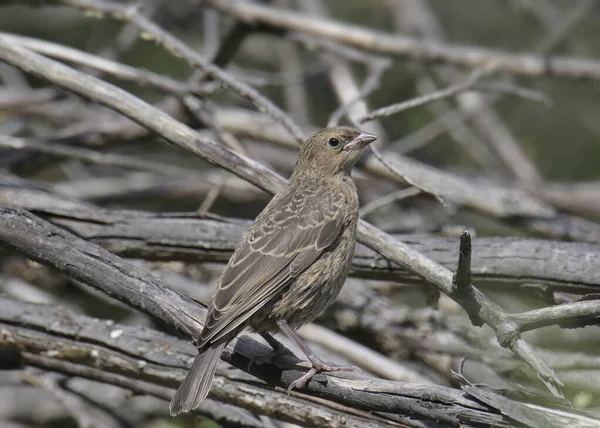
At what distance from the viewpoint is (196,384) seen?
381 centimetres

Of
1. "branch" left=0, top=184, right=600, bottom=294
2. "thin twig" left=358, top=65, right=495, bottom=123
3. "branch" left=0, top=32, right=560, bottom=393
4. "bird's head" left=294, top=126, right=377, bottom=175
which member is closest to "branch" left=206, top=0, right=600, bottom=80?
"thin twig" left=358, top=65, right=495, bottom=123

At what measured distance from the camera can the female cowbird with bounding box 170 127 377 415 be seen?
12.7 feet

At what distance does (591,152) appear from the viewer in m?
8.79

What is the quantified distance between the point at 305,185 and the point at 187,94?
148 centimetres

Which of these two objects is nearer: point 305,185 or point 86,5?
point 305,185

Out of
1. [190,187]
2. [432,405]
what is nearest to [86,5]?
[190,187]

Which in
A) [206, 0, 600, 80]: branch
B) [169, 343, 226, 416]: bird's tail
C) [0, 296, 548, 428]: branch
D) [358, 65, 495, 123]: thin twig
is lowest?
[169, 343, 226, 416]: bird's tail

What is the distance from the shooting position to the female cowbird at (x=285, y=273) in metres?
3.88

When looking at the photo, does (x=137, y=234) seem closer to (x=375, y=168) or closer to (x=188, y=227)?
→ (x=188, y=227)

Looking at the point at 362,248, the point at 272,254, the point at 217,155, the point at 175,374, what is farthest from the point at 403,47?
the point at 175,374

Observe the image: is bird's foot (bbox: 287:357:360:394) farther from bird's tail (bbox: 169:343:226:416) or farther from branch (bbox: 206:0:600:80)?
branch (bbox: 206:0:600:80)

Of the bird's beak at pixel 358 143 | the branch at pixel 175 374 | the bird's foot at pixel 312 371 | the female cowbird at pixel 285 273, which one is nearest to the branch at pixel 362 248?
the female cowbird at pixel 285 273

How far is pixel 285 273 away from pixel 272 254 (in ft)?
0.40

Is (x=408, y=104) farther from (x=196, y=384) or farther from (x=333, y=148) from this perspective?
(x=196, y=384)
